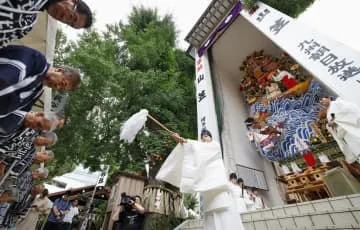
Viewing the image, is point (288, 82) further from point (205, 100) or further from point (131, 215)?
point (131, 215)

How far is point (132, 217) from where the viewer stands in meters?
3.90

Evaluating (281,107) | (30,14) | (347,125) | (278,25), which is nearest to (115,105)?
(281,107)

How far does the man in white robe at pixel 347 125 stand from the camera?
320 centimetres

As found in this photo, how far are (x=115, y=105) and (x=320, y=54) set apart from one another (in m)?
6.17

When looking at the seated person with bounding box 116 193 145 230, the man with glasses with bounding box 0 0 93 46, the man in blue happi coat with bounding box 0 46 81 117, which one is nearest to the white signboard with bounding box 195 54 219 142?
the seated person with bounding box 116 193 145 230

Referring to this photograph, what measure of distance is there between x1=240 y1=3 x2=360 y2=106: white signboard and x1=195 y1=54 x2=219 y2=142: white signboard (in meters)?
2.34

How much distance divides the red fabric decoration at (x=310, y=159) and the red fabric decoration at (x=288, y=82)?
1945 millimetres

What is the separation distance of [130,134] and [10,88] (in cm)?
137

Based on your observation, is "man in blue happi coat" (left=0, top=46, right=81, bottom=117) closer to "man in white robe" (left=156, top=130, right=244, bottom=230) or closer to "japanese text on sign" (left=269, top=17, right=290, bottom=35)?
"man in white robe" (left=156, top=130, right=244, bottom=230)

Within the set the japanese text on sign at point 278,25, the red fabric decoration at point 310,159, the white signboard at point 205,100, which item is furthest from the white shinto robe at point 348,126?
the white signboard at point 205,100

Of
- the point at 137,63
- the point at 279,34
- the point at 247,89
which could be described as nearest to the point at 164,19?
the point at 137,63

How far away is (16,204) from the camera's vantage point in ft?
10.6

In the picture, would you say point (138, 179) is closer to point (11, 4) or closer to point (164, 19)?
point (11, 4)

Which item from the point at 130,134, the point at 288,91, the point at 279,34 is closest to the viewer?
the point at 130,134
